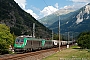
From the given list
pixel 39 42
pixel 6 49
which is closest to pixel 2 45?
pixel 6 49

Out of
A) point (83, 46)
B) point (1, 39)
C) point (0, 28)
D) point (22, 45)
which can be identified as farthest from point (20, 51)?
point (83, 46)

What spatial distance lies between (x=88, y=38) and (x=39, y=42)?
29701mm

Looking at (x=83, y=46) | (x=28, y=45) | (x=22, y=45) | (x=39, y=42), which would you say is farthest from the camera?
(x=83, y=46)

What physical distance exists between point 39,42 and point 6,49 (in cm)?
1919

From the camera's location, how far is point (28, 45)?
60625mm

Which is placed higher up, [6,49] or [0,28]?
[0,28]

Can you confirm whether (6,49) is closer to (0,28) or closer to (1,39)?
(1,39)

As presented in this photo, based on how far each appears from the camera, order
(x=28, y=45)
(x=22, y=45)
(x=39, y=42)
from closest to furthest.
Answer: (x=22, y=45) → (x=28, y=45) → (x=39, y=42)

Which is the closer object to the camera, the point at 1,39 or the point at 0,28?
the point at 1,39

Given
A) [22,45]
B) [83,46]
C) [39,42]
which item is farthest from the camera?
[83,46]

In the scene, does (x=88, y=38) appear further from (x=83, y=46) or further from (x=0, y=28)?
(x=0, y=28)

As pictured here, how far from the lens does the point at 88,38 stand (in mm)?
97562

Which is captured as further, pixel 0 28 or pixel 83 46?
pixel 83 46

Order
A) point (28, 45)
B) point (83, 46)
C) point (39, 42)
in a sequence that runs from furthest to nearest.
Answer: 1. point (83, 46)
2. point (39, 42)
3. point (28, 45)
